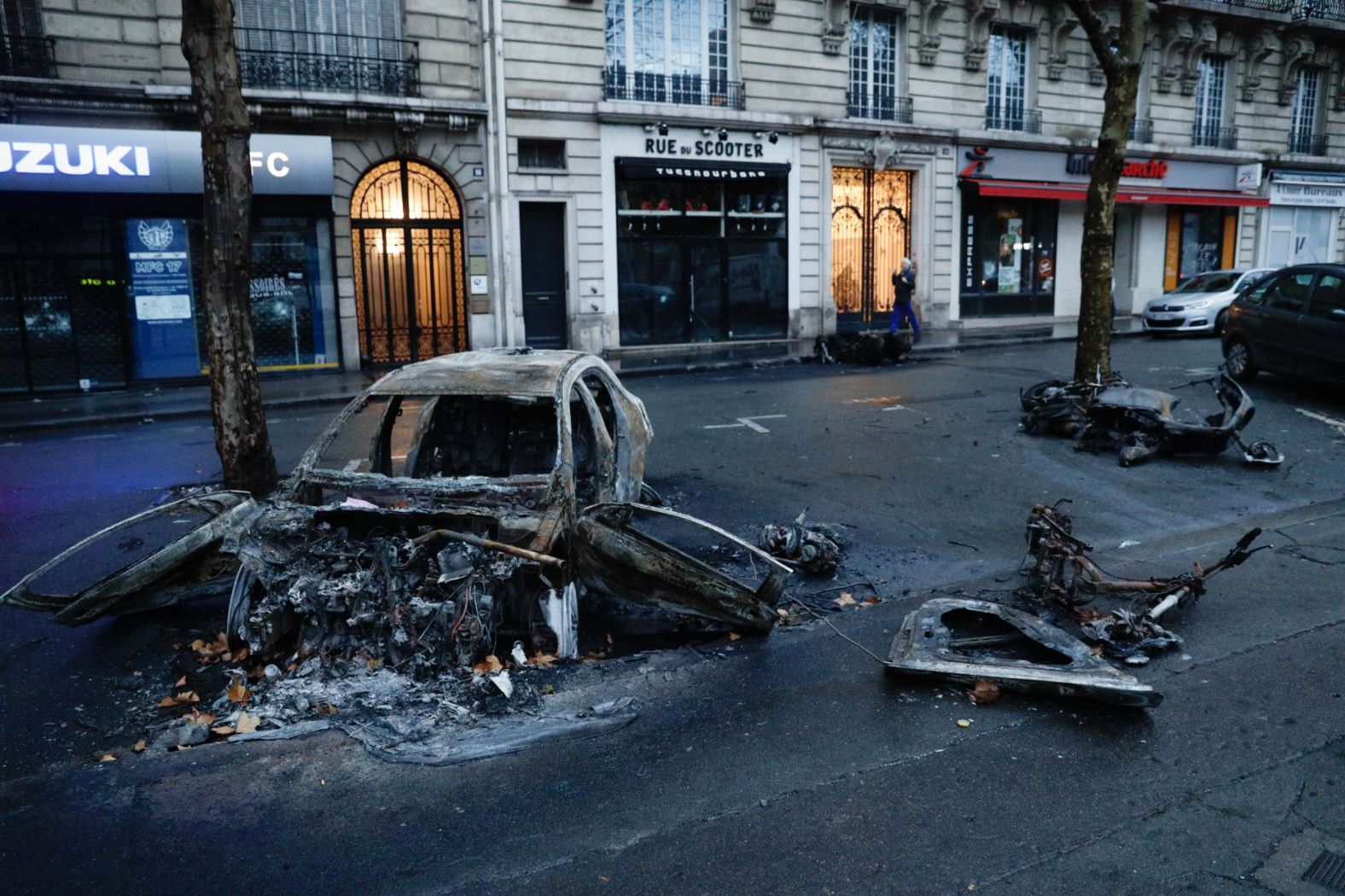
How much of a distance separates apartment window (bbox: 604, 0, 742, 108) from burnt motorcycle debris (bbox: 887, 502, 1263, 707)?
1756cm

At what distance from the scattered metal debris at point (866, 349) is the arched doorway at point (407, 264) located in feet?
24.7

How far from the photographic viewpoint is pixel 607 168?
2125 centimetres

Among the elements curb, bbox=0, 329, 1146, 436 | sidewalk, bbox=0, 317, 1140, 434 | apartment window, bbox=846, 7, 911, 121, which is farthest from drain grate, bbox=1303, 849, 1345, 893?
apartment window, bbox=846, 7, 911, 121

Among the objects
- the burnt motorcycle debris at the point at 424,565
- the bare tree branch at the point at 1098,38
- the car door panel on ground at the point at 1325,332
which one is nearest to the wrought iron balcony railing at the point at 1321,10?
the car door panel on ground at the point at 1325,332

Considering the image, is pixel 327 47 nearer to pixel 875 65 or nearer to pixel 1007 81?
pixel 875 65

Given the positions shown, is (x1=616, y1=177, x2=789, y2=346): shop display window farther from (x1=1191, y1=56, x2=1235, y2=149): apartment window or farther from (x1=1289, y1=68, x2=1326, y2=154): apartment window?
(x1=1289, y1=68, x2=1326, y2=154): apartment window

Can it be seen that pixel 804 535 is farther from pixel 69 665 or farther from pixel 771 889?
pixel 69 665

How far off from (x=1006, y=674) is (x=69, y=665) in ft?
17.1

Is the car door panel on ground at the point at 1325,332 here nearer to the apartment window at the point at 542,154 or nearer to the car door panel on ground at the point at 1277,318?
the car door panel on ground at the point at 1277,318

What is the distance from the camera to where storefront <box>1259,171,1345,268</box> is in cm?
3131

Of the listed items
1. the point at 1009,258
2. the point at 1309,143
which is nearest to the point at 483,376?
the point at 1009,258

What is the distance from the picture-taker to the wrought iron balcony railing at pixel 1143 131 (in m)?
28.1

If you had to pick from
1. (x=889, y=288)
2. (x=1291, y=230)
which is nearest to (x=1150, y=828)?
(x=889, y=288)

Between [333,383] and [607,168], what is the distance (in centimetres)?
781
